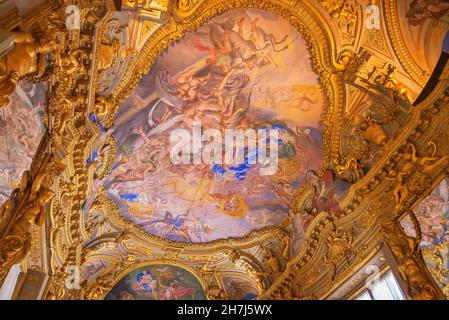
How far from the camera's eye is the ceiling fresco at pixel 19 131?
4.94 metres

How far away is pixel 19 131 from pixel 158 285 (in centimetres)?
883

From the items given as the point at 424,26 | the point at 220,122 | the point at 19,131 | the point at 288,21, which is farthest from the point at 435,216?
the point at 19,131

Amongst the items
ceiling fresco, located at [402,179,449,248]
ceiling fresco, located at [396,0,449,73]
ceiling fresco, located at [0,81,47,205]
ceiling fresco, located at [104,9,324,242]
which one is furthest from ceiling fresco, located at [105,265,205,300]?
ceiling fresco, located at [396,0,449,73]

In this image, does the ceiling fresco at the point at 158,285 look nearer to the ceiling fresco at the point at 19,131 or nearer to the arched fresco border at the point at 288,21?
the arched fresco border at the point at 288,21

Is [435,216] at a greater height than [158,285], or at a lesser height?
lesser

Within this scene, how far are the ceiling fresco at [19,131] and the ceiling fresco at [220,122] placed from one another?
3.61 metres

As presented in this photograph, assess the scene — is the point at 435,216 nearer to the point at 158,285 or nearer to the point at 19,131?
the point at 19,131

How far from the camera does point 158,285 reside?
12703 millimetres

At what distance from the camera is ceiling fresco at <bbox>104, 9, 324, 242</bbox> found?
8812mm

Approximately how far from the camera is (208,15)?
27.2 ft

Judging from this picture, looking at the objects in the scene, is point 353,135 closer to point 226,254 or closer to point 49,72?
point 226,254
